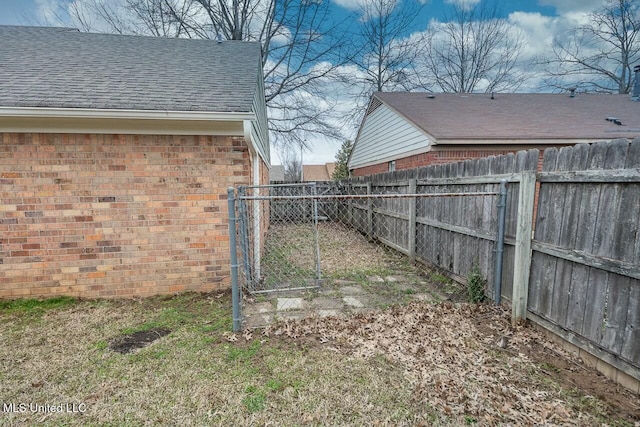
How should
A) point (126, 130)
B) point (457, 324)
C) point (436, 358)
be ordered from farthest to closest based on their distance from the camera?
point (126, 130), point (457, 324), point (436, 358)

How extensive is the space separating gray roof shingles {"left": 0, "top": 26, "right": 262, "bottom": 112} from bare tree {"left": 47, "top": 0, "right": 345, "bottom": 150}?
8749 mm

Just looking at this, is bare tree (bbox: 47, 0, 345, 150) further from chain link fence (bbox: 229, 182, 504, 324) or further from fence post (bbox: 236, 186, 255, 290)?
fence post (bbox: 236, 186, 255, 290)

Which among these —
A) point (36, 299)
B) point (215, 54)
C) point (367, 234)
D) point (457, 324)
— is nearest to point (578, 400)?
point (457, 324)

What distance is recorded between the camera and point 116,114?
3801 mm

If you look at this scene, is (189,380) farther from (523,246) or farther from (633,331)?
(523,246)

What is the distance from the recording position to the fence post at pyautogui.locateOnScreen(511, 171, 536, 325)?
3221mm

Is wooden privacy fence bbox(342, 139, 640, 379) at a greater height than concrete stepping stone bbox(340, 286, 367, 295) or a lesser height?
greater

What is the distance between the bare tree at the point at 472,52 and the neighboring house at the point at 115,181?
17.8m

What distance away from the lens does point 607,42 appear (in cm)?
1675

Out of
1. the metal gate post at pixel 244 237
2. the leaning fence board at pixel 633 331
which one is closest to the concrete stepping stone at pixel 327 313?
the metal gate post at pixel 244 237

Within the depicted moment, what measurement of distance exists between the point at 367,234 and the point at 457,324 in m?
5.38

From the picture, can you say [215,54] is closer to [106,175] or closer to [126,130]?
[126,130]

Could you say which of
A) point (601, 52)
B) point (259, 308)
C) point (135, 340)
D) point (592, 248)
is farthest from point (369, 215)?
point (601, 52)

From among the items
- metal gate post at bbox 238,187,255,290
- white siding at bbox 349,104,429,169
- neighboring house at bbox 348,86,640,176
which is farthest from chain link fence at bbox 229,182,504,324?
neighboring house at bbox 348,86,640,176
